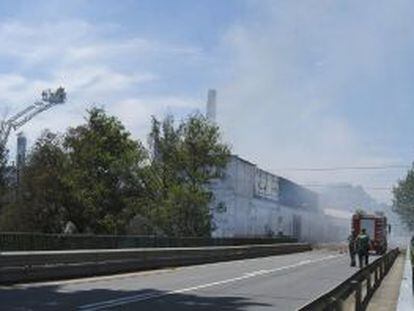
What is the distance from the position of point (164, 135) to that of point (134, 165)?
3148 millimetres

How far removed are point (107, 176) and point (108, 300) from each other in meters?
49.9

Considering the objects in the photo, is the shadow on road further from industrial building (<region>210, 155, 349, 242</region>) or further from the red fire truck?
the red fire truck

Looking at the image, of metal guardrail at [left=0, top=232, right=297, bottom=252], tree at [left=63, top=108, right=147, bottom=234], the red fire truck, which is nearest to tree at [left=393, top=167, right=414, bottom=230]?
the red fire truck

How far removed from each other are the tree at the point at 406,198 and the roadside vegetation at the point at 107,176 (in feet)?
284

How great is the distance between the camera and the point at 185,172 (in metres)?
64.6

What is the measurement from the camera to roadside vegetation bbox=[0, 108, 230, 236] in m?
64.6

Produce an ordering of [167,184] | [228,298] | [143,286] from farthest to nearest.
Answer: [167,184]
[143,286]
[228,298]

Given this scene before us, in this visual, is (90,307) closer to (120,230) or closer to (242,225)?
(120,230)

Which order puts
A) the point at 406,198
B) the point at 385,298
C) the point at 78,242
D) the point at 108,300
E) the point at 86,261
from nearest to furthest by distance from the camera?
1. the point at 108,300
2. the point at 385,298
3. the point at 86,261
4. the point at 78,242
5. the point at 406,198

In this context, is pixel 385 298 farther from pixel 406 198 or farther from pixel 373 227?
pixel 406 198

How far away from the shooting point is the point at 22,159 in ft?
266

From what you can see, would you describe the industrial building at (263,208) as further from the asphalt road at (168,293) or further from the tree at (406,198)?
the asphalt road at (168,293)

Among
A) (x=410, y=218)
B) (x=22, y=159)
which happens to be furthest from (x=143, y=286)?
(x=410, y=218)

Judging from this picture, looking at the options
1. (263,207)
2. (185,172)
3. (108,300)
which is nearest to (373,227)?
(185,172)
